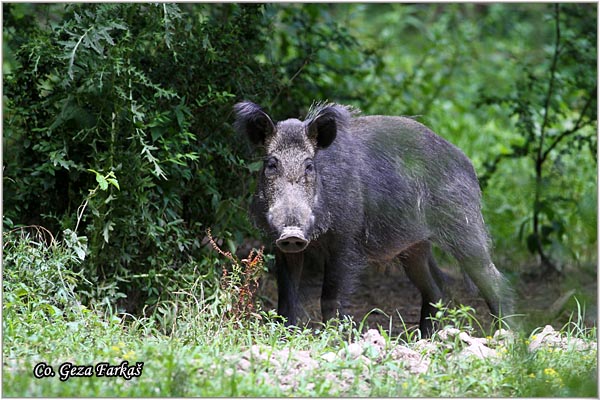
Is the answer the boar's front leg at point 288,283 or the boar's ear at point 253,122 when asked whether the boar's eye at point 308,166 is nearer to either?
the boar's ear at point 253,122

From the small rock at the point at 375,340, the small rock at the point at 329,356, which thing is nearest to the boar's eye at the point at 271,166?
the small rock at the point at 375,340

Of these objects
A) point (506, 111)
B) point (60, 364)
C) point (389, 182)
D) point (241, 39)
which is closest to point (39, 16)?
point (241, 39)

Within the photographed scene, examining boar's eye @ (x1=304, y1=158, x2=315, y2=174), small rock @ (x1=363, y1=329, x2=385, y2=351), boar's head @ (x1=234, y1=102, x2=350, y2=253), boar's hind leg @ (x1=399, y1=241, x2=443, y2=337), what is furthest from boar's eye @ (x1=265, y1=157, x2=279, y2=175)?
boar's hind leg @ (x1=399, y1=241, x2=443, y2=337)

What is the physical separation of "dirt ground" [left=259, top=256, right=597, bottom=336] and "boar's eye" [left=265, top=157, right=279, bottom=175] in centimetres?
155

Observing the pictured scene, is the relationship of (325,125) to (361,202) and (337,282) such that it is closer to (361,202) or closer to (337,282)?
(361,202)

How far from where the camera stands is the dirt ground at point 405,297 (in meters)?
8.03

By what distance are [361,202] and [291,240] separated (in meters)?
1.04

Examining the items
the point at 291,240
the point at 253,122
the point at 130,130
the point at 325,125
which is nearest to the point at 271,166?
the point at 253,122

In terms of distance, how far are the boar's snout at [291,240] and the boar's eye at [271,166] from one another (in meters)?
0.55

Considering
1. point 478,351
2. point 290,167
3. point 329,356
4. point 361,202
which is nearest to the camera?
point 329,356

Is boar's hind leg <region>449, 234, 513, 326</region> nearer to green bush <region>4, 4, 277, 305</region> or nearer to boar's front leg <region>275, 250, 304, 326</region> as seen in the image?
boar's front leg <region>275, 250, 304, 326</region>

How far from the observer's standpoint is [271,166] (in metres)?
6.70

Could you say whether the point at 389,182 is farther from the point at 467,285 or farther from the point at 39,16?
the point at 39,16

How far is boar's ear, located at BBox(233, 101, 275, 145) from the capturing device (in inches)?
267
